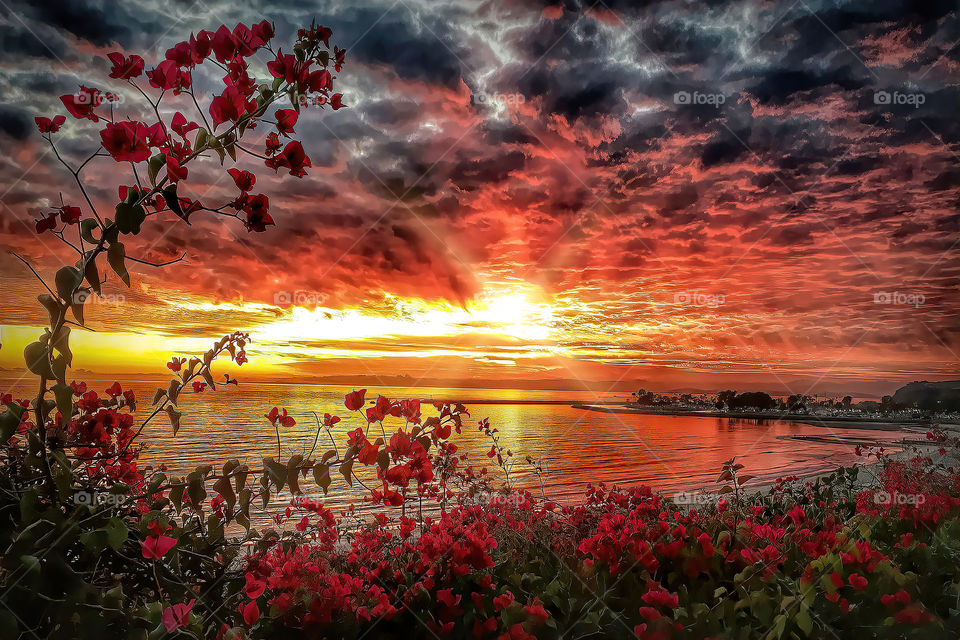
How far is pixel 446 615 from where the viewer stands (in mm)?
1444

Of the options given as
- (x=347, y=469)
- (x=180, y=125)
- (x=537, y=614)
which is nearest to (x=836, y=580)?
(x=537, y=614)

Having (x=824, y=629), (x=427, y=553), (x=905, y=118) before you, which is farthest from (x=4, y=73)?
(x=905, y=118)

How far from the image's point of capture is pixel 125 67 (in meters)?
1.22

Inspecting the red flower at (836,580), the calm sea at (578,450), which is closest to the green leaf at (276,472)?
the red flower at (836,580)

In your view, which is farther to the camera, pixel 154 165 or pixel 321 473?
pixel 321 473

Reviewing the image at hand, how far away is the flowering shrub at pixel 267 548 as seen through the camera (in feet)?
3.49

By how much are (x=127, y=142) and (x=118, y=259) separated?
0.24 meters

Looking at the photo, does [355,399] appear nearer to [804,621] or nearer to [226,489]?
[226,489]

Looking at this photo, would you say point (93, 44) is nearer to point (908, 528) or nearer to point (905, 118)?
point (908, 528)

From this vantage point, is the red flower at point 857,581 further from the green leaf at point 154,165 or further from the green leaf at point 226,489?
the green leaf at point 154,165

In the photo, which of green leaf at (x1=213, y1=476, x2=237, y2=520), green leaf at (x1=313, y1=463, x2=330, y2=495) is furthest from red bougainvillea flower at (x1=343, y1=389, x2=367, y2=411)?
green leaf at (x1=213, y1=476, x2=237, y2=520)

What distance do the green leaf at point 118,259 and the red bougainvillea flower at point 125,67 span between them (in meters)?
0.47

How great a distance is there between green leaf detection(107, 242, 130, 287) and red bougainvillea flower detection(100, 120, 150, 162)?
18 centimetres

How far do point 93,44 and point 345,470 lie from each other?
2.91 meters
